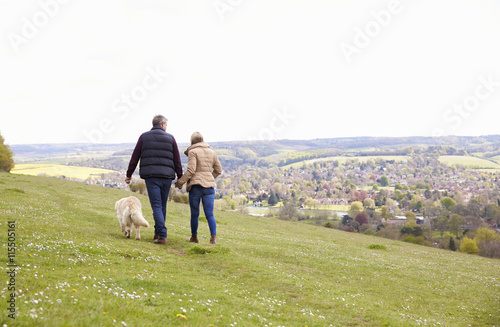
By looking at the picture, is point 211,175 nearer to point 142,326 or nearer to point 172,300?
point 172,300

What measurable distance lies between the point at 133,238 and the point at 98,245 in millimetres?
3274

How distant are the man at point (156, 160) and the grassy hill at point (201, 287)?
200cm

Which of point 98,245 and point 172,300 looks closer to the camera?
point 172,300

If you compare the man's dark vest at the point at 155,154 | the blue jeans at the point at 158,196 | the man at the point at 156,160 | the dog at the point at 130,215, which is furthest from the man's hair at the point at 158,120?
the dog at the point at 130,215

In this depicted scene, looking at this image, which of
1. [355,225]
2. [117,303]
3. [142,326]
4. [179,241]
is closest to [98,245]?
[179,241]

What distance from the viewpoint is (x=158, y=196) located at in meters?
12.9

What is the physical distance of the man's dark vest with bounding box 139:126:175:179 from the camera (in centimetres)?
1258

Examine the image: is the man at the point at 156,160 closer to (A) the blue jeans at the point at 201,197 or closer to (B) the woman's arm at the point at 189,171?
(B) the woman's arm at the point at 189,171

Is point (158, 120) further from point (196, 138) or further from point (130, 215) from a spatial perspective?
point (130, 215)

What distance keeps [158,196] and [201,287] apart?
5.44 meters

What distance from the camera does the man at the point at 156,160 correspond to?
41.4 ft

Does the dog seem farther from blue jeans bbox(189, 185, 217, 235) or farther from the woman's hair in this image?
the woman's hair

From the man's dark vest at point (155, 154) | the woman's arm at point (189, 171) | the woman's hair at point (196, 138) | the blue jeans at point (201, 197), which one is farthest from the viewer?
the woman's hair at point (196, 138)

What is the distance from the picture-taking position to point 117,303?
19.6 ft
